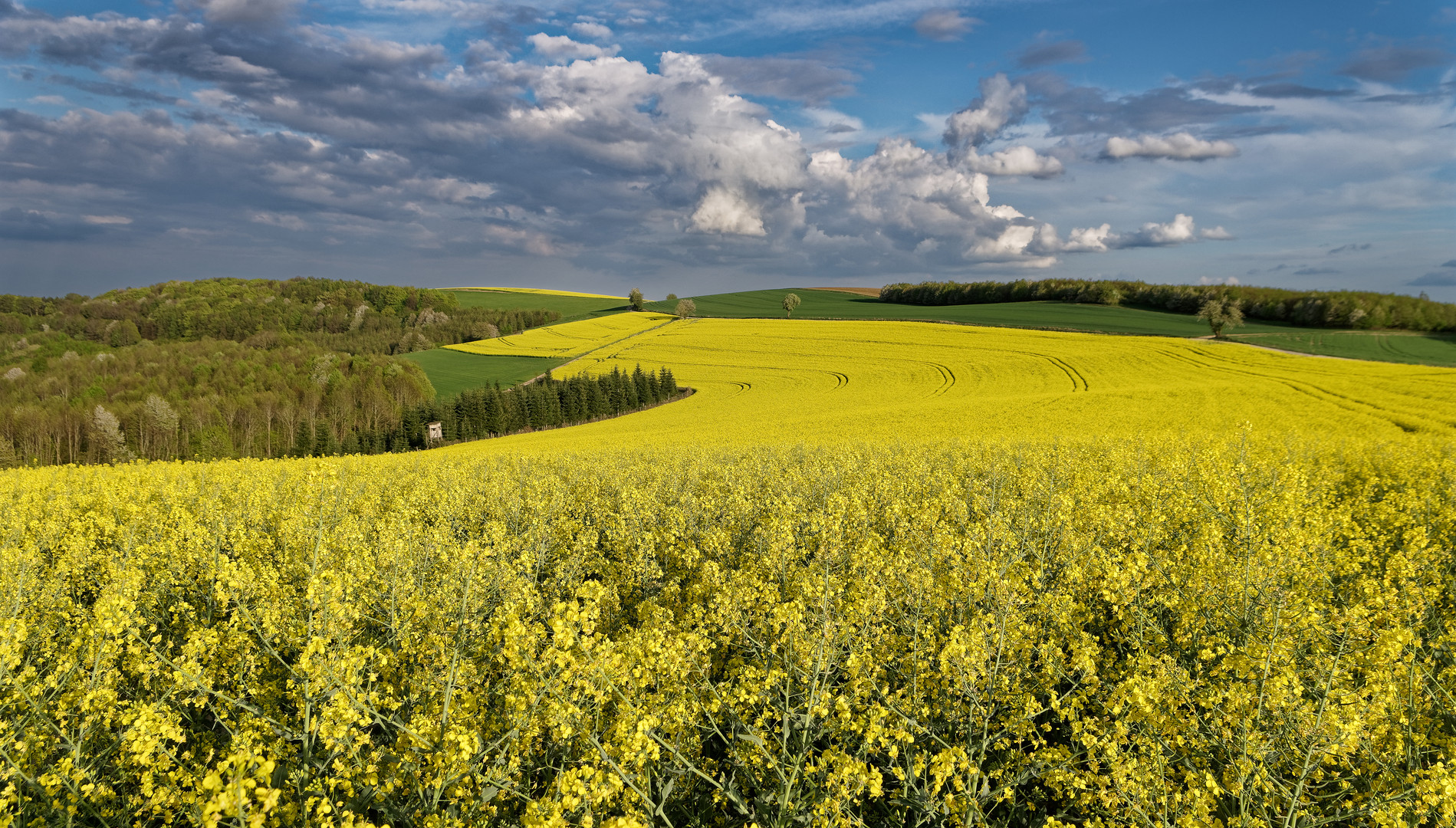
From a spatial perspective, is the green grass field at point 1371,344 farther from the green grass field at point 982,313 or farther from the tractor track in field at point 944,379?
the tractor track in field at point 944,379

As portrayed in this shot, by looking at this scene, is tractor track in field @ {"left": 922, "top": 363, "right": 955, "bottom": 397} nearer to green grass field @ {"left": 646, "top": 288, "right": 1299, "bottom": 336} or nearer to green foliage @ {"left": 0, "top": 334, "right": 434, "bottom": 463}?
green grass field @ {"left": 646, "top": 288, "right": 1299, "bottom": 336}

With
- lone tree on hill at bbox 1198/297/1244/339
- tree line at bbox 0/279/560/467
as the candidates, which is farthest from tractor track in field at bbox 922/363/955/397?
tree line at bbox 0/279/560/467

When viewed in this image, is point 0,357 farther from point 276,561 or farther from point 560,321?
point 276,561

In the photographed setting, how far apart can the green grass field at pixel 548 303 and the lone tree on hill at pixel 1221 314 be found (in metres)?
107

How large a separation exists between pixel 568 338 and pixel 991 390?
77017 mm

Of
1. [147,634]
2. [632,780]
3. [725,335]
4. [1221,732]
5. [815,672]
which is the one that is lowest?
[147,634]

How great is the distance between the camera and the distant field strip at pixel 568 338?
317 feet

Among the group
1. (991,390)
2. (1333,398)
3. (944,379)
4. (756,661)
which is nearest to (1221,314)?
(944,379)

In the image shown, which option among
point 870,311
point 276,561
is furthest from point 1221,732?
point 870,311

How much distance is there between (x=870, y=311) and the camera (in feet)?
367

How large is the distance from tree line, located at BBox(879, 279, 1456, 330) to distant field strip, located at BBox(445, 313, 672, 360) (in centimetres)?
5680

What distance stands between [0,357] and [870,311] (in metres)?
134

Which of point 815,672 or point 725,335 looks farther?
point 725,335

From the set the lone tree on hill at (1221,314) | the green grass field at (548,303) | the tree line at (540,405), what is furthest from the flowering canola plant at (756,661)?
the green grass field at (548,303)
